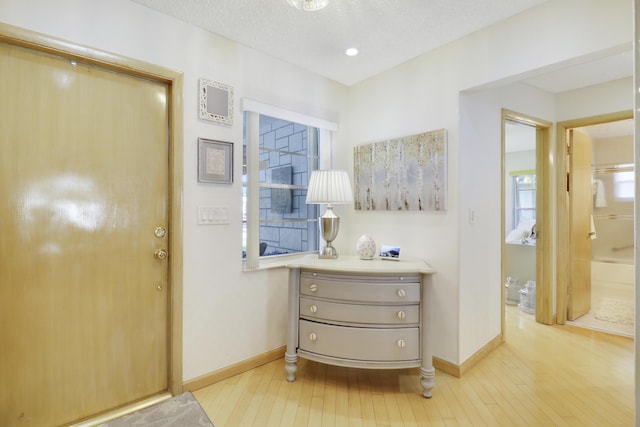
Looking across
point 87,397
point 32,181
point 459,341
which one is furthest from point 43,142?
point 459,341

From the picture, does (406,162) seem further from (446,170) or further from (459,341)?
(459,341)

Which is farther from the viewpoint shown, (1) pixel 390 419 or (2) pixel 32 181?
(1) pixel 390 419

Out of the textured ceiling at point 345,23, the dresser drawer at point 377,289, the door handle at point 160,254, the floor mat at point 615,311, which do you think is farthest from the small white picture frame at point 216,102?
the floor mat at point 615,311

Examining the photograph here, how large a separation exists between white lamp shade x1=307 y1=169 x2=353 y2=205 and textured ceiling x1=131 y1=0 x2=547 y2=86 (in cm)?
94

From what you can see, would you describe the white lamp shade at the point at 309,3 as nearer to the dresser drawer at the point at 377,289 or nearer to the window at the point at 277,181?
the window at the point at 277,181

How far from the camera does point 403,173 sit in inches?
98.2

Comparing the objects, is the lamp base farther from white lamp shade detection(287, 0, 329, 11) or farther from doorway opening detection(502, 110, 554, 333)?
doorway opening detection(502, 110, 554, 333)

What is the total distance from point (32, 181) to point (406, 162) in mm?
2338

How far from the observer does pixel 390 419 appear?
1.77m

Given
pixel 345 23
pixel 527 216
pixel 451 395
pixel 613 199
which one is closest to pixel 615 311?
pixel 613 199

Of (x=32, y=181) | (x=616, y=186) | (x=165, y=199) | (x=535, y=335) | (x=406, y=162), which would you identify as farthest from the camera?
(x=616, y=186)

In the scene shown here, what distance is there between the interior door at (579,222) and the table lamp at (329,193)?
2527 millimetres

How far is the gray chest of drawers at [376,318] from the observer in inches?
77.8

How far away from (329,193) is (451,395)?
1.55 meters
